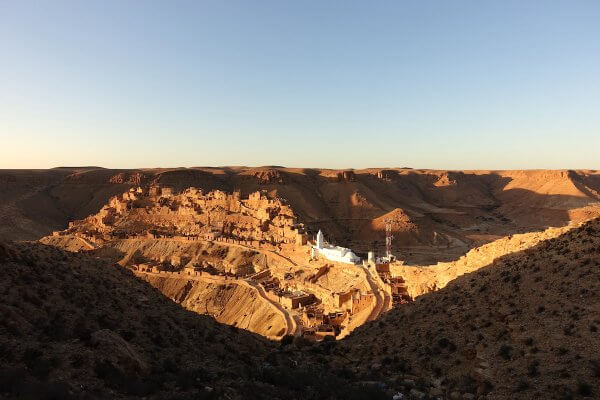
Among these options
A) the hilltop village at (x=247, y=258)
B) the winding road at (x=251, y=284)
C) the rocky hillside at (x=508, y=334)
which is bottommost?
the winding road at (x=251, y=284)

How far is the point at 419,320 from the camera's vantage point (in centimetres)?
1825

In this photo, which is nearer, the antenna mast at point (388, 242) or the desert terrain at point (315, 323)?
the desert terrain at point (315, 323)

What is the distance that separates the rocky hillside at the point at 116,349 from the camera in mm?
8820

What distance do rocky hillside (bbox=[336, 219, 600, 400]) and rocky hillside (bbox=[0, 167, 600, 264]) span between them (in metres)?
41.3

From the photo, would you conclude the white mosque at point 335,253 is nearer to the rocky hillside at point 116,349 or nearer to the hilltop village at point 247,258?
the hilltop village at point 247,258

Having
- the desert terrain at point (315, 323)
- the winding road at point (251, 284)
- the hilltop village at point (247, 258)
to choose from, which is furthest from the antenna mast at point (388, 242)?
the winding road at point (251, 284)

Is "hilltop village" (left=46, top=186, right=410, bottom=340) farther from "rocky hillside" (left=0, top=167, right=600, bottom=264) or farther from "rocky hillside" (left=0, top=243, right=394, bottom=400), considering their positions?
"rocky hillside" (left=0, top=167, right=600, bottom=264)

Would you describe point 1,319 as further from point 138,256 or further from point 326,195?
point 326,195

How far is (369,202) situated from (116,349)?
280ft

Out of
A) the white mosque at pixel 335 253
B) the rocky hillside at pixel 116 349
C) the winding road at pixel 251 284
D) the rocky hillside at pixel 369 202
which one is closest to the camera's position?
the rocky hillside at pixel 116 349

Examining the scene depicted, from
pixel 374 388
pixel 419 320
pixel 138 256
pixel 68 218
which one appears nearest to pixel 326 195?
pixel 138 256

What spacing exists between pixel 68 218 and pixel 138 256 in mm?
45622

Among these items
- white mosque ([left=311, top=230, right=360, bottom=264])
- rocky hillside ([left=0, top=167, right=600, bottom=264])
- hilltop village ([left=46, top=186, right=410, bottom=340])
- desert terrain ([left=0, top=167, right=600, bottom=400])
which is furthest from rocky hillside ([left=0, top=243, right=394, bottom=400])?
rocky hillside ([left=0, top=167, right=600, bottom=264])

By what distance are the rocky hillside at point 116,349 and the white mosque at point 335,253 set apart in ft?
89.9
